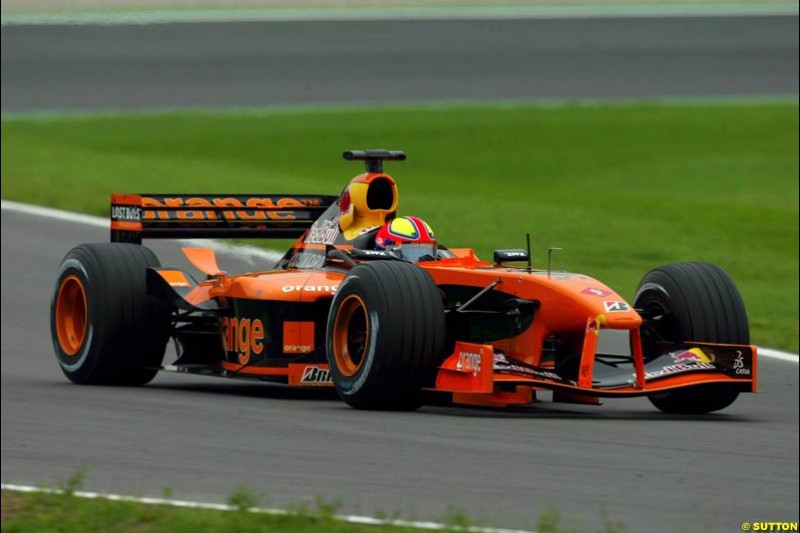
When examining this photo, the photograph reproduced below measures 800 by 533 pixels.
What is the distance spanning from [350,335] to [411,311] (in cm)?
63

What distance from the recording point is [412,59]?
4169 centimetres

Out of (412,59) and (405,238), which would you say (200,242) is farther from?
(412,59)

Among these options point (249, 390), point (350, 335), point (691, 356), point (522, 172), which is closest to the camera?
point (691, 356)

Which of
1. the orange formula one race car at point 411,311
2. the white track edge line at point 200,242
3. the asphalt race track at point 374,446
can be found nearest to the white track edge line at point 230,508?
the asphalt race track at point 374,446

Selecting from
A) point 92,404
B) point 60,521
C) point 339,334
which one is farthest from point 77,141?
point 339,334

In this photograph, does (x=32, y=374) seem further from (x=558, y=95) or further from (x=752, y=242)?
(x=558, y=95)

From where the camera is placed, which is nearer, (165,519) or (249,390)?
(165,519)

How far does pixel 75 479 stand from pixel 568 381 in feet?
22.5

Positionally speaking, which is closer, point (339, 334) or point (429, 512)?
point (339, 334)

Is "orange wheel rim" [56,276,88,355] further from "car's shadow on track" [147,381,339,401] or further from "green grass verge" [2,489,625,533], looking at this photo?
"car's shadow on track" [147,381,339,401]

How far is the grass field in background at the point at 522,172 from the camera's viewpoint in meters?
8.49

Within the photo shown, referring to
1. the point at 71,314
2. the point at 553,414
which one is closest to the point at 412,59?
the point at 553,414

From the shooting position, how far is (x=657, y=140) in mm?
13203

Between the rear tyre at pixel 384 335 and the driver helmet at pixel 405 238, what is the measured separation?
100 millimetres
